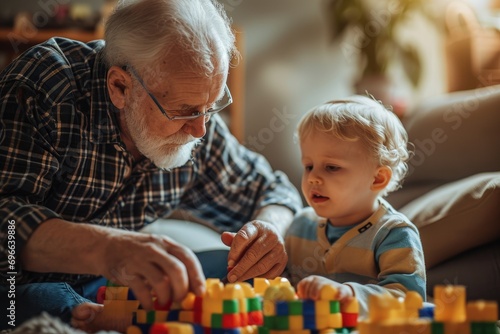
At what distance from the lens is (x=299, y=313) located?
0.95 metres

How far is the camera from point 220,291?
969 mm

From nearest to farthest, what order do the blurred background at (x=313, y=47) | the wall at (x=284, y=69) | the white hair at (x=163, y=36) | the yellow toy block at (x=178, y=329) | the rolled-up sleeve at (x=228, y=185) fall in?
the yellow toy block at (x=178, y=329)
the white hair at (x=163, y=36)
the rolled-up sleeve at (x=228, y=185)
the blurred background at (x=313, y=47)
the wall at (x=284, y=69)

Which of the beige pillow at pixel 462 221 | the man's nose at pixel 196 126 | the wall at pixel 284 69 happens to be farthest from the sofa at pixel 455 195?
the wall at pixel 284 69

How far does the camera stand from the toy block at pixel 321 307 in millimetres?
964

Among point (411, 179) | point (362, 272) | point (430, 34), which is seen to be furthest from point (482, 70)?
point (362, 272)

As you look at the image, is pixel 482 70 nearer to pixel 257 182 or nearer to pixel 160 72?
pixel 257 182

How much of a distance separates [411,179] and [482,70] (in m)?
0.93

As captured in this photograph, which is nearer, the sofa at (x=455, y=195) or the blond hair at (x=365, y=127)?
the blond hair at (x=365, y=127)

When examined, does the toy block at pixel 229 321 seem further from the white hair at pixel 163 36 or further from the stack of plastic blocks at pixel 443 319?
the white hair at pixel 163 36

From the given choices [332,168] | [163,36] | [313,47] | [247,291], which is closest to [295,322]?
[247,291]

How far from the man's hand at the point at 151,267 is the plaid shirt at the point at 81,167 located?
0.23 m

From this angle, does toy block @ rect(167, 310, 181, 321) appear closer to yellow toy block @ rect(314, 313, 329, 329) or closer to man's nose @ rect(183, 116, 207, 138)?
yellow toy block @ rect(314, 313, 329, 329)

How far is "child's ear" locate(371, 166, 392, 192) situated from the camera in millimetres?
1451

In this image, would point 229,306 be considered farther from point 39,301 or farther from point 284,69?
point 284,69
